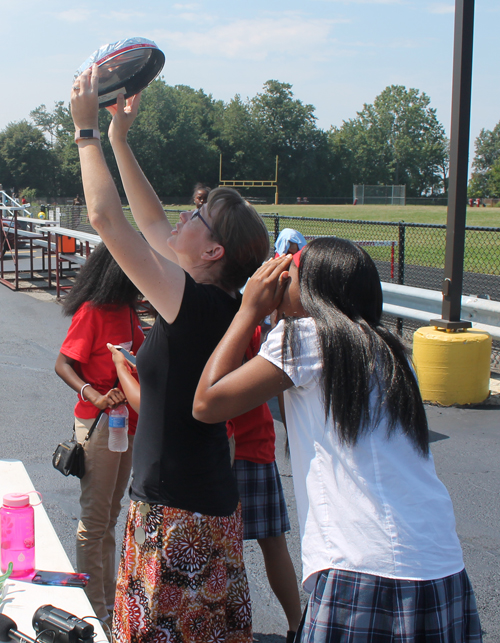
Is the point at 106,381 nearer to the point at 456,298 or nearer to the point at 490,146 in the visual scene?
the point at 456,298

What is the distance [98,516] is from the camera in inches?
112

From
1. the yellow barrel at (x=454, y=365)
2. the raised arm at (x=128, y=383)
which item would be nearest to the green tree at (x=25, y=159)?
the yellow barrel at (x=454, y=365)

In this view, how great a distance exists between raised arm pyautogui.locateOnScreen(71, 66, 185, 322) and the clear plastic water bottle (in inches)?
46.1

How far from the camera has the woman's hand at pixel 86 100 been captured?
1895 mm

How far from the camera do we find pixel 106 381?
10.2ft

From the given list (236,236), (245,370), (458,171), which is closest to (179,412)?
(245,370)

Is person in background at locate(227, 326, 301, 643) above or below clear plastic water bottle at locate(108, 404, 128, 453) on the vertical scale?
below

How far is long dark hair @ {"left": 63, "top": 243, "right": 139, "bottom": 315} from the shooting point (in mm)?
3014

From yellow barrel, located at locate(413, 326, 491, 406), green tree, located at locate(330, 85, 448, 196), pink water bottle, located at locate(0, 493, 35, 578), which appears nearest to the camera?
pink water bottle, located at locate(0, 493, 35, 578)

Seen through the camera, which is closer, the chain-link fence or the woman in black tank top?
the woman in black tank top

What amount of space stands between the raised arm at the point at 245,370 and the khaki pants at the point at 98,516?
4.61ft

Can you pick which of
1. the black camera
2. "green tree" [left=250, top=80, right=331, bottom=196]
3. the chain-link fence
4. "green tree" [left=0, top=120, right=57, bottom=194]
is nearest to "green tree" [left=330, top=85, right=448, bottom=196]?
"green tree" [left=250, top=80, right=331, bottom=196]

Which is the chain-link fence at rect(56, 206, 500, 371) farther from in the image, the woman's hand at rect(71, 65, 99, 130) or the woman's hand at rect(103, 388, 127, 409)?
the woman's hand at rect(71, 65, 99, 130)

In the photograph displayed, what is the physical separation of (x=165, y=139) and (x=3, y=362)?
87.4 metres
